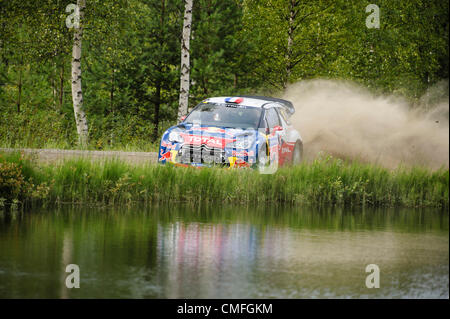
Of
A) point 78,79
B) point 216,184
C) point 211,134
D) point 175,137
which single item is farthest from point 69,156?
point 78,79

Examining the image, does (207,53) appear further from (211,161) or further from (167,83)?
(211,161)

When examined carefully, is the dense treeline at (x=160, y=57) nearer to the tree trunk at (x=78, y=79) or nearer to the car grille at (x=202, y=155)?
the tree trunk at (x=78, y=79)

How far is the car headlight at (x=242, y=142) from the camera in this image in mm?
18531

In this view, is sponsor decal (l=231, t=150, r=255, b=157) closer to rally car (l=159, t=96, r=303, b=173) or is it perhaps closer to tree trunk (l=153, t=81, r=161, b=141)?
rally car (l=159, t=96, r=303, b=173)

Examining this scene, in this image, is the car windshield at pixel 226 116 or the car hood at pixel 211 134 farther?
the car windshield at pixel 226 116

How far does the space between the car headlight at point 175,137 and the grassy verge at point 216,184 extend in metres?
1.34

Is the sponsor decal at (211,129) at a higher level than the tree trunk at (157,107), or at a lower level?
lower

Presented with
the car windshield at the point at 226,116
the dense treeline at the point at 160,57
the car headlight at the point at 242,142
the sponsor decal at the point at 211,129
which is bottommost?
the car headlight at the point at 242,142

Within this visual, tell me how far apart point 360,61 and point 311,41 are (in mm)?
9535

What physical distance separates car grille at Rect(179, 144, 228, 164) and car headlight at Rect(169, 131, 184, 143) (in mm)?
208

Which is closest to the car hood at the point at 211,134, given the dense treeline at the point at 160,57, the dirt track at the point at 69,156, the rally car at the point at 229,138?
the rally car at the point at 229,138

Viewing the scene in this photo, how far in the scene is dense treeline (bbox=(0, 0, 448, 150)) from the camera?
25703mm

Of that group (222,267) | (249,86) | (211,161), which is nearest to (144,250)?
(222,267)

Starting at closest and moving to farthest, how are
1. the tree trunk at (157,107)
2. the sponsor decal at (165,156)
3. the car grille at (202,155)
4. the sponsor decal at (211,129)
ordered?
the car grille at (202,155) < the sponsor decal at (165,156) < the sponsor decal at (211,129) < the tree trunk at (157,107)
